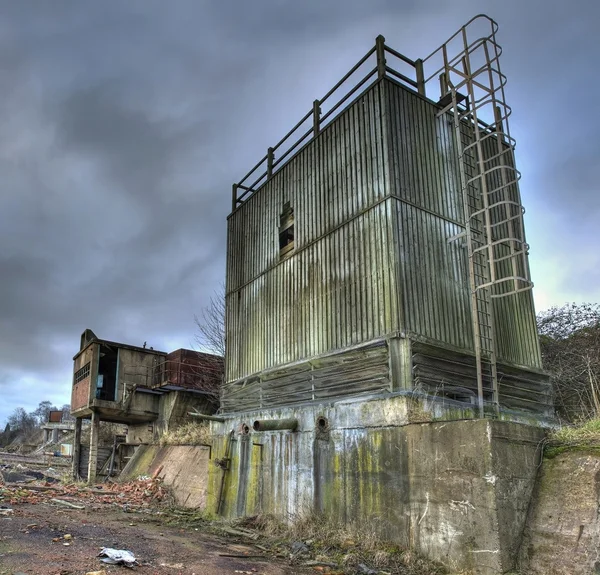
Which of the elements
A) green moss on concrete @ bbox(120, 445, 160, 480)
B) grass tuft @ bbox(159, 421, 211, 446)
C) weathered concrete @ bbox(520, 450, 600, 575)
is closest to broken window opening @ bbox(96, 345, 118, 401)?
green moss on concrete @ bbox(120, 445, 160, 480)

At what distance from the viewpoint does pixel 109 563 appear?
7.37m

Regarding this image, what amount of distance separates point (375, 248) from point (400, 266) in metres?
0.80

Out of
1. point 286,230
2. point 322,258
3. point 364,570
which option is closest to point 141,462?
point 286,230

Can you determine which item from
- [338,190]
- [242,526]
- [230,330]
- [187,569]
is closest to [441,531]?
[187,569]

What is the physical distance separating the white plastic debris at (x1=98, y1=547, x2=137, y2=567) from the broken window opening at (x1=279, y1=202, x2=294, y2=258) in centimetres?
855

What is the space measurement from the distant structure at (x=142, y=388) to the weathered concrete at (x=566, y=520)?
1880cm

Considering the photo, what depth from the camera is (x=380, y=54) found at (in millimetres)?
12117

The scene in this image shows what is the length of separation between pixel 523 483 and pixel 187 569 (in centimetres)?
525

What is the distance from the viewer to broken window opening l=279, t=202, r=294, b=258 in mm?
14491

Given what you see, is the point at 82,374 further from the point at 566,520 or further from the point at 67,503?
the point at 566,520

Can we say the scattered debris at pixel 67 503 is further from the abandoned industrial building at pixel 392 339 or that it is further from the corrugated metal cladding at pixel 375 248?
the corrugated metal cladding at pixel 375 248

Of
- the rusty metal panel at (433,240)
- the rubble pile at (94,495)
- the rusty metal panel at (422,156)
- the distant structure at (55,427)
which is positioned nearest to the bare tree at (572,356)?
the rusty metal panel at (433,240)

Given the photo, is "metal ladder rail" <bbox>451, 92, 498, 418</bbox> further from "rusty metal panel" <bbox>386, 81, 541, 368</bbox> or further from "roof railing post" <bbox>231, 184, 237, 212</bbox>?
"roof railing post" <bbox>231, 184, 237, 212</bbox>

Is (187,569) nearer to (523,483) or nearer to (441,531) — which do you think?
(441,531)
